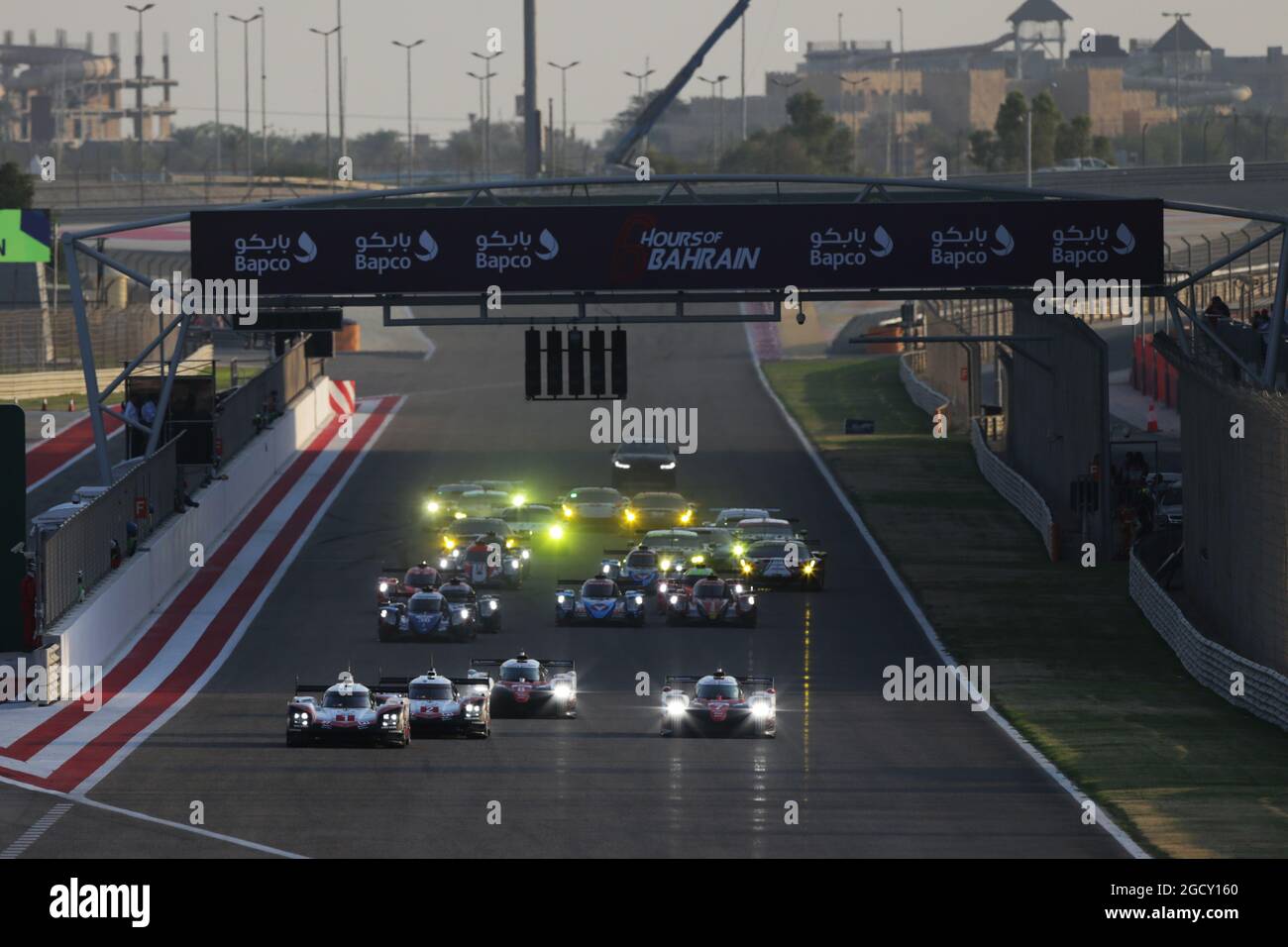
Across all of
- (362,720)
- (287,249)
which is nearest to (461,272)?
(287,249)

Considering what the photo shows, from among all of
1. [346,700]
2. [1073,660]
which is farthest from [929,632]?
[346,700]

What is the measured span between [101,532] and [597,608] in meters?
9.60

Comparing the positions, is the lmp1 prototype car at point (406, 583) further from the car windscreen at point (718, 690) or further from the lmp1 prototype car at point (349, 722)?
the car windscreen at point (718, 690)

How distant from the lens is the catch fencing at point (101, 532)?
36.4m

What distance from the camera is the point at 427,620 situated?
40.4 m

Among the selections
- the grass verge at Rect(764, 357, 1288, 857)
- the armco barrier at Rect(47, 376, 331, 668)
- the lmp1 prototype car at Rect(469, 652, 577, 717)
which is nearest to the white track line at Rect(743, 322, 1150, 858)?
the grass verge at Rect(764, 357, 1288, 857)

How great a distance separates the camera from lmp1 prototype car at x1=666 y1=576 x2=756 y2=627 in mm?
42062

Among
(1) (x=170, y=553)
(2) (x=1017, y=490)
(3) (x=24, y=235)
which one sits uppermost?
(3) (x=24, y=235)

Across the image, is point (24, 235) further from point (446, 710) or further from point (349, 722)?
point (349, 722)

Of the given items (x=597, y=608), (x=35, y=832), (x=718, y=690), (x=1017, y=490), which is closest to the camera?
(x=35, y=832)

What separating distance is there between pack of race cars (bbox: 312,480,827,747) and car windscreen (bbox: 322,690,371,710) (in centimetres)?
2

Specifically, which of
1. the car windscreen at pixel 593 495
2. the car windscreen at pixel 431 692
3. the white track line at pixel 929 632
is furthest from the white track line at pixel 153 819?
the car windscreen at pixel 593 495

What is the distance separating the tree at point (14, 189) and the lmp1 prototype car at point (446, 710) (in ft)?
273

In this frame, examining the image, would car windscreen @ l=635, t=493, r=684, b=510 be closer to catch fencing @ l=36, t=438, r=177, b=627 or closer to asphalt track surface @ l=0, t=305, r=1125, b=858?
asphalt track surface @ l=0, t=305, r=1125, b=858
